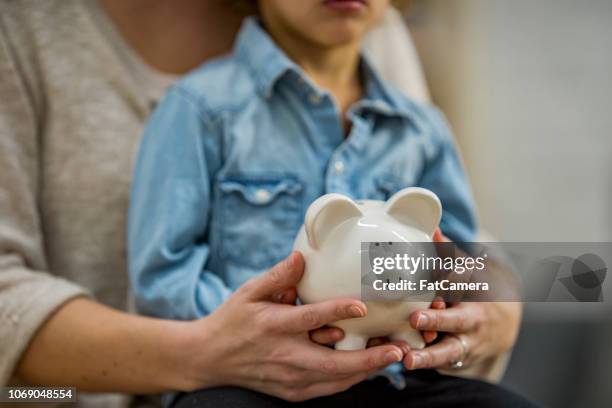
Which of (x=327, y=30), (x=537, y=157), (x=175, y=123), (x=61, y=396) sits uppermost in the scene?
(x=327, y=30)

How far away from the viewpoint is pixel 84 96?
0.84 meters

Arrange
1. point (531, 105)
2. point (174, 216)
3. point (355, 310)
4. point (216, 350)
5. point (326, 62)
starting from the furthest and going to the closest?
point (531, 105) < point (326, 62) < point (174, 216) < point (216, 350) < point (355, 310)

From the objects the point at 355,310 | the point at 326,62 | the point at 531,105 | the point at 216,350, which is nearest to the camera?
the point at 355,310

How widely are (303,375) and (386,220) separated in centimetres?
17

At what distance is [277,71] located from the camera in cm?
78

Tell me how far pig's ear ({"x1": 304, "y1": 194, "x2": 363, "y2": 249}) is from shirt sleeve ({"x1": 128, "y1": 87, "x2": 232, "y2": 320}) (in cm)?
23

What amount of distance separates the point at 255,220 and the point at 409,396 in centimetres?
27

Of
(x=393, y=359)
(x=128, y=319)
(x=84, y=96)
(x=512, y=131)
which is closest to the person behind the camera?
(x=393, y=359)

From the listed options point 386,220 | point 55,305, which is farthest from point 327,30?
point 55,305

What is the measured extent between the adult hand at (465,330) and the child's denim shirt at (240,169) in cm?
16

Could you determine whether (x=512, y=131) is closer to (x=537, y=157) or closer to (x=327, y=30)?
(x=537, y=157)

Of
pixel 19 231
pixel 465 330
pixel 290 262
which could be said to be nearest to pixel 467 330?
pixel 465 330

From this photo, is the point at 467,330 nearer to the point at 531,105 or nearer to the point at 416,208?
the point at 416,208

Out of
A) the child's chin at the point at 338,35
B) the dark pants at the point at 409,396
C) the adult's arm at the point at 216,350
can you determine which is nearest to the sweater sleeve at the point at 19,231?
the adult's arm at the point at 216,350
